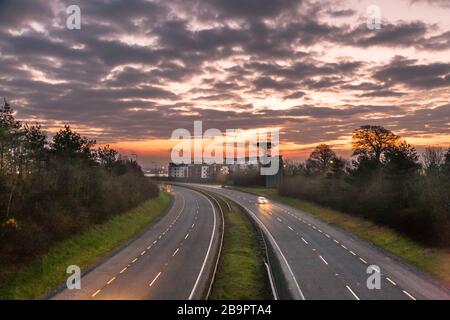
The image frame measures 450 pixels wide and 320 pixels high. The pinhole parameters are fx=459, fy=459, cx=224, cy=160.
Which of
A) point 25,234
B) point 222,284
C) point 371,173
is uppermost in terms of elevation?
point 371,173

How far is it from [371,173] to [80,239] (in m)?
42.9

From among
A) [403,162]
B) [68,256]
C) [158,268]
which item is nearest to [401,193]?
[403,162]

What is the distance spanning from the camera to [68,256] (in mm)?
38188

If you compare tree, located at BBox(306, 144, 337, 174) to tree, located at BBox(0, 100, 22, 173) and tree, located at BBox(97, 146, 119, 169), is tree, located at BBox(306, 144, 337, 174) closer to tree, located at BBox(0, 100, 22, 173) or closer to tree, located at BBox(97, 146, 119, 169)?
tree, located at BBox(97, 146, 119, 169)

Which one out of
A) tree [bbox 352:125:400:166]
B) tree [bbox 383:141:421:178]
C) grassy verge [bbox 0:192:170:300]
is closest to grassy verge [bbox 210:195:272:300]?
grassy verge [bbox 0:192:170:300]

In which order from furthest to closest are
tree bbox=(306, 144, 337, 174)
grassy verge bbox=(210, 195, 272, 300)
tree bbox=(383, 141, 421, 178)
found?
tree bbox=(306, 144, 337, 174) < tree bbox=(383, 141, 421, 178) < grassy verge bbox=(210, 195, 272, 300)

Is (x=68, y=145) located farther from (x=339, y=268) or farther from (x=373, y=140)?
(x=373, y=140)

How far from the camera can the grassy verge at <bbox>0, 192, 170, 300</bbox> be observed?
29225 millimetres

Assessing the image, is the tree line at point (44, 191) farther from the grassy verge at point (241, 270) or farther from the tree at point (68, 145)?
the grassy verge at point (241, 270)

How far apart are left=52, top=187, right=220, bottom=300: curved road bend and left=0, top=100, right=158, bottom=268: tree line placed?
18.3 ft

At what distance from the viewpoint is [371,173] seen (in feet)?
221
